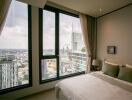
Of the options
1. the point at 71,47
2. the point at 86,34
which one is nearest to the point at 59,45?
the point at 71,47

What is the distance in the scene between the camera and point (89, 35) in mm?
3914

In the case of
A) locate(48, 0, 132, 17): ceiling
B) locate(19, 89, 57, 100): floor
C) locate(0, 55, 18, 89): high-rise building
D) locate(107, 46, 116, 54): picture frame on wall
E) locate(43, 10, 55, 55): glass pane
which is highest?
locate(48, 0, 132, 17): ceiling

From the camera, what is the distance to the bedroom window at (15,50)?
2.58 m

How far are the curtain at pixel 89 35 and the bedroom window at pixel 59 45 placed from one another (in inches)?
8.2

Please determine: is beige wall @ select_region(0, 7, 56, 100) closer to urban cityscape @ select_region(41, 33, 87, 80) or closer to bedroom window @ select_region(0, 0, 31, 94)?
bedroom window @ select_region(0, 0, 31, 94)

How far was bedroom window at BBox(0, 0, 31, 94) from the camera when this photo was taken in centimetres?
258

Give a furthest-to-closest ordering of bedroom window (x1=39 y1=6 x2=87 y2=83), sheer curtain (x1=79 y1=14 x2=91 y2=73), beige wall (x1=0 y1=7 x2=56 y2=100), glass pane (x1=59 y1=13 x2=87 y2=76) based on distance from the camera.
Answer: sheer curtain (x1=79 y1=14 x2=91 y2=73)
glass pane (x1=59 y1=13 x2=87 y2=76)
bedroom window (x1=39 y1=6 x2=87 y2=83)
beige wall (x1=0 y1=7 x2=56 y2=100)

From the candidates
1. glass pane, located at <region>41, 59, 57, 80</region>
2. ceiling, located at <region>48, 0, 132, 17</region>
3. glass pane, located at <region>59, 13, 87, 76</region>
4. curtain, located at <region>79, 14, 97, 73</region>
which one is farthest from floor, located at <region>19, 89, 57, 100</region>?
ceiling, located at <region>48, 0, 132, 17</region>

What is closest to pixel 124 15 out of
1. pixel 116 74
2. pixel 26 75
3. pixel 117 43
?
pixel 117 43

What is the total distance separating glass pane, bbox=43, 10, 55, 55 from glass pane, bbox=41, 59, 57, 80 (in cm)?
27

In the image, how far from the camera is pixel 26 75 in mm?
2900

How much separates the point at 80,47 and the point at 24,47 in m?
2.06

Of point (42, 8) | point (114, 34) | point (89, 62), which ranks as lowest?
point (89, 62)

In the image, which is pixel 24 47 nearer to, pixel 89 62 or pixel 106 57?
pixel 89 62
